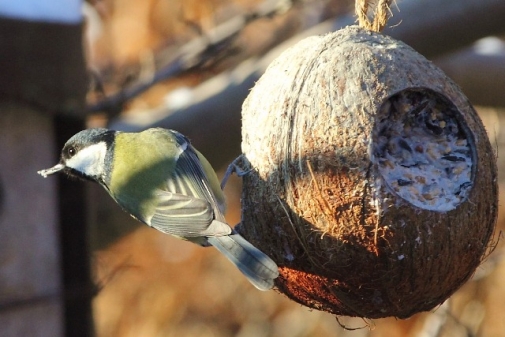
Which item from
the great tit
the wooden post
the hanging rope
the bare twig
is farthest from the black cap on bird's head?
the bare twig

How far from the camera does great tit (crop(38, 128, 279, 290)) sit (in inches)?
120

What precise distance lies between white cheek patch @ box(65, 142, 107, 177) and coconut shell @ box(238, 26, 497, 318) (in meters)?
0.84

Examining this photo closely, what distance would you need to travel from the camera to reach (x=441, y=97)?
2826 mm

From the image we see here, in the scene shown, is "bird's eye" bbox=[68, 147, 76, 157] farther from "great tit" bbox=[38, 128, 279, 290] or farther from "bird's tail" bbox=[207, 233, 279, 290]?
"bird's tail" bbox=[207, 233, 279, 290]

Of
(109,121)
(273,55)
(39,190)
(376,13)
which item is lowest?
(109,121)

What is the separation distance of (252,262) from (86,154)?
1.12 m

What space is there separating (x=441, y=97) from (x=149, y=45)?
23.3 feet

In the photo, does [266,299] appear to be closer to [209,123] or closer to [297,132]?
[209,123]

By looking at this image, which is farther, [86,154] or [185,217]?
[86,154]

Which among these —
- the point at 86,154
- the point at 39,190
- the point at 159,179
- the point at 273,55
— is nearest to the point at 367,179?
the point at 159,179

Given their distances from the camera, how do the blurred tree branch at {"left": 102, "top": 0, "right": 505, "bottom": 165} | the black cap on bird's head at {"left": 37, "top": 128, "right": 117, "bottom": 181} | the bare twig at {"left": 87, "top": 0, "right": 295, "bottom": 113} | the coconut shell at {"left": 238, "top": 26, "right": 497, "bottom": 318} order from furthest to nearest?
1. the bare twig at {"left": 87, "top": 0, "right": 295, "bottom": 113}
2. the blurred tree branch at {"left": 102, "top": 0, "right": 505, "bottom": 165}
3. the black cap on bird's head at {"left": 37, "top": 128, "right": 117, "bottom": 181}
4. the coconut shell at {"left": 238, "top": 26, "right": 497, "bottom": 318}

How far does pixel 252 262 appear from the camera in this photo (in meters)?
2.67

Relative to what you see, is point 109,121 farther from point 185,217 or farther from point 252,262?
point 252,262

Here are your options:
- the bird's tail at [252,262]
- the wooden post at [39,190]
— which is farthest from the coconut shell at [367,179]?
the wooden post at [39,190]
